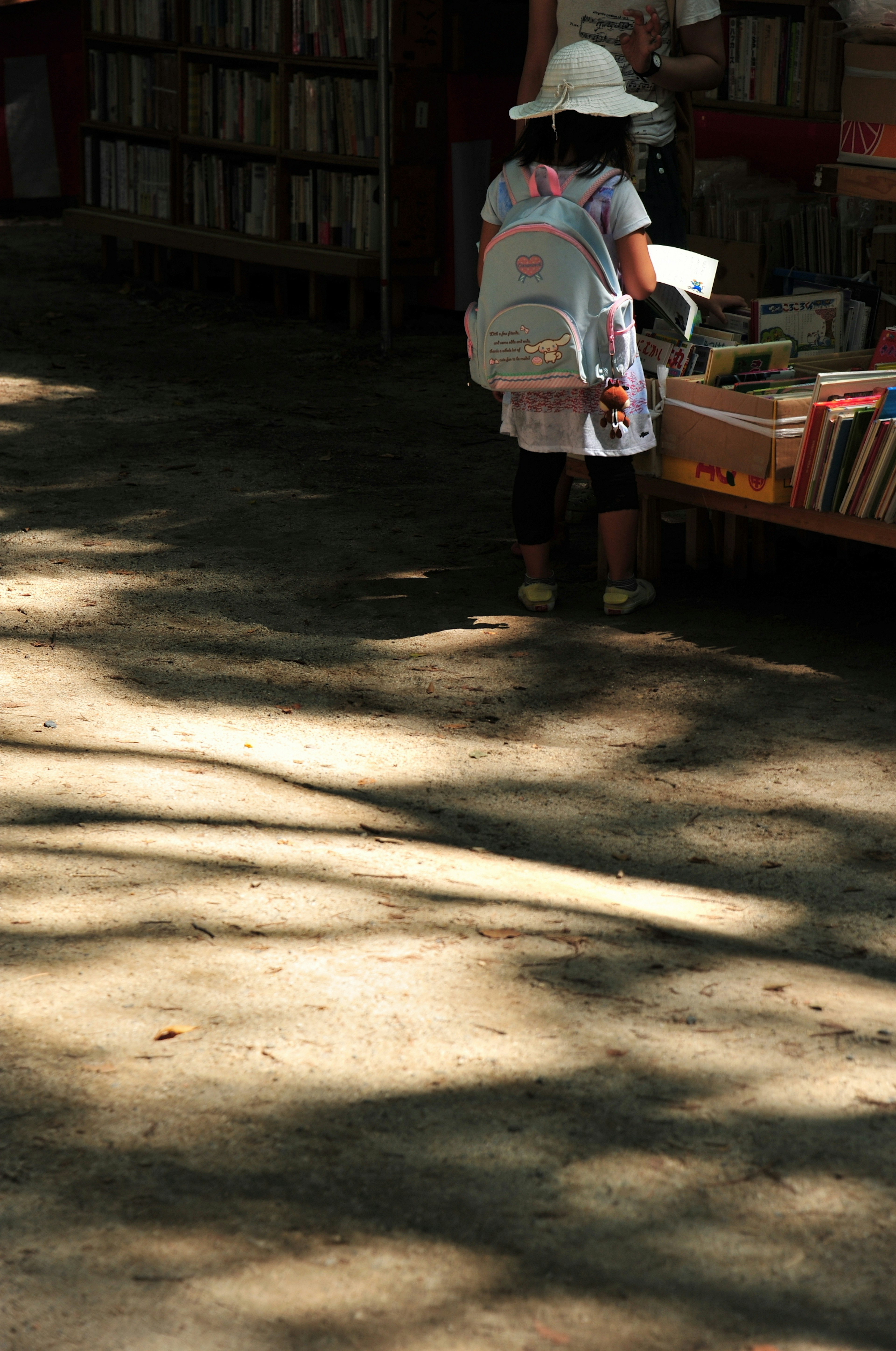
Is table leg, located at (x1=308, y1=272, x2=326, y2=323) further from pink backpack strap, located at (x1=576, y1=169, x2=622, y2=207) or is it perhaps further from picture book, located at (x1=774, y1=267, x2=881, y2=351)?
pink backpack strap, located at (x1=576, y1=169, x2=622, y2=207)

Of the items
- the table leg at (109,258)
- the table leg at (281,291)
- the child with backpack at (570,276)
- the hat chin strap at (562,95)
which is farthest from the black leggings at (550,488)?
the table leg at (109,258)

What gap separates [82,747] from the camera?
3.83m

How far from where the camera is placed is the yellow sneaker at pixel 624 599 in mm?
4941

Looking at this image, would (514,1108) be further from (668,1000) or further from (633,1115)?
(668,1000)

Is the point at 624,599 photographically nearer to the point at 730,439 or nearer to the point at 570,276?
the point at 730,439

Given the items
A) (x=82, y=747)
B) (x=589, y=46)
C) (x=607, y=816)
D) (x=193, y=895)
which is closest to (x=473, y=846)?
(x=607, y=816)

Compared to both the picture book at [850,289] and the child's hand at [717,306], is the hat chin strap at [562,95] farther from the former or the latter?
the picture book at [850,289]

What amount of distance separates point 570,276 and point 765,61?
320 cm

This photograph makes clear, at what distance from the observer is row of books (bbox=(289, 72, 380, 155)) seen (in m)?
9.11

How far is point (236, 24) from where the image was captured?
9.69m

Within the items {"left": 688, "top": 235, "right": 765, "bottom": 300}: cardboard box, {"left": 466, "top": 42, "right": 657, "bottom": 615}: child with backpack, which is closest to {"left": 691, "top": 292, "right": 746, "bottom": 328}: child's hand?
{"left": 466, "top": 42, "right": 657, "bottom": 615}: child with backpack

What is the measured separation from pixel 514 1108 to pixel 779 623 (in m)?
2.85

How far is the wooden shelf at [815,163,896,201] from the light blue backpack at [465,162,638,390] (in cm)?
126

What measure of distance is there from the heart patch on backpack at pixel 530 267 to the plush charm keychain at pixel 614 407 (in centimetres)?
37
